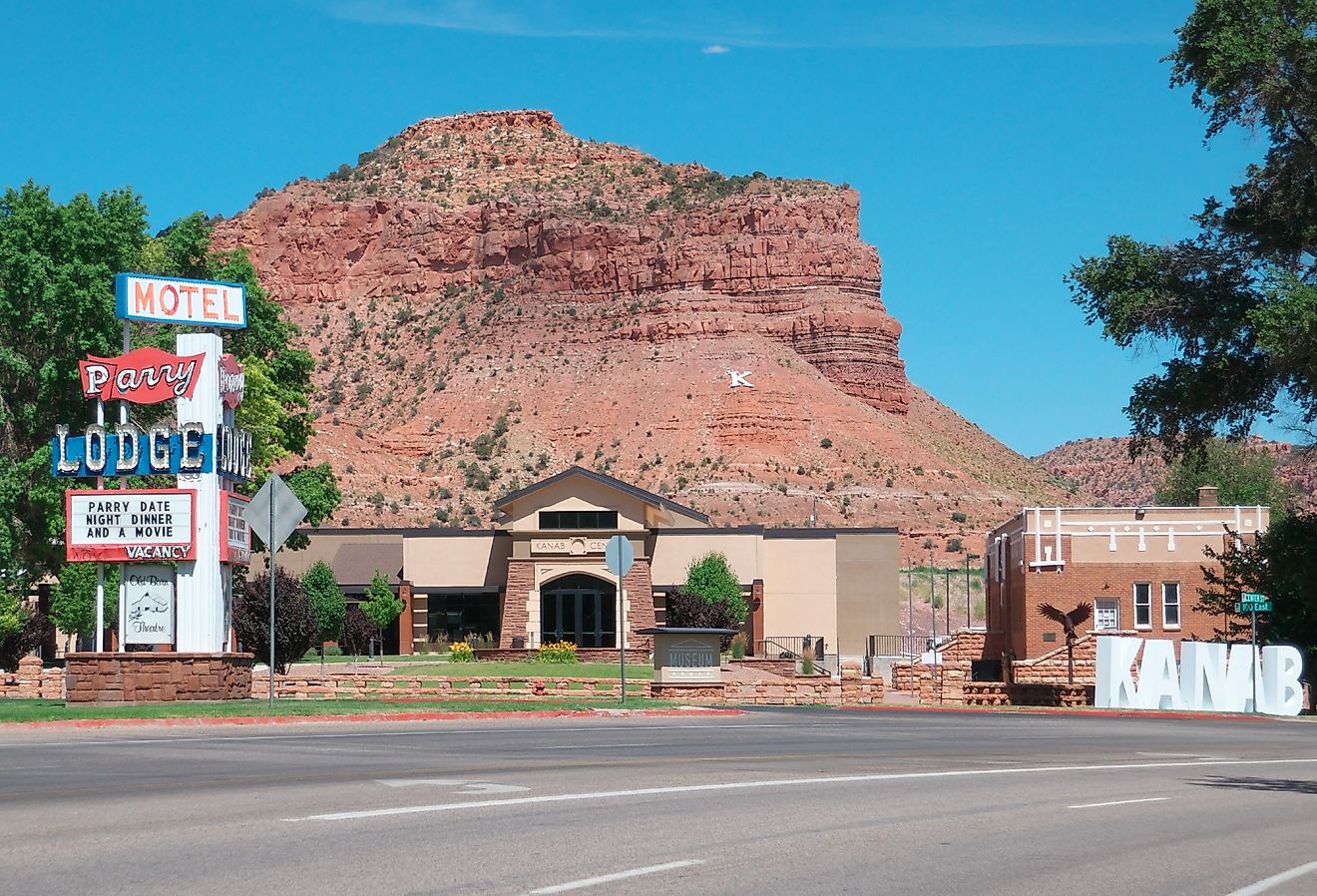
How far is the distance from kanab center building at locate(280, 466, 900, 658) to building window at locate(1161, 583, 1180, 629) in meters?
17.3

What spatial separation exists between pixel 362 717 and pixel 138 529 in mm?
7505

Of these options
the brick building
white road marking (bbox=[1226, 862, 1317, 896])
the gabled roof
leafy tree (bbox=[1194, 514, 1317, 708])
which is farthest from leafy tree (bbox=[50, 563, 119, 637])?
white road marking (bbox=[1226, 862, 1317, 896])

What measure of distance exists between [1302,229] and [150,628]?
22890mm

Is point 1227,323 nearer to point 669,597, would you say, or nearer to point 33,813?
point 33,813

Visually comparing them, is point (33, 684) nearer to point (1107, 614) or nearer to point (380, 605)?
point (380, 605)

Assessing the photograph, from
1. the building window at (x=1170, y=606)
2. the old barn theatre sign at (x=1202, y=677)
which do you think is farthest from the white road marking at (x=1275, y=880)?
the building window at (x=1170, y=606)

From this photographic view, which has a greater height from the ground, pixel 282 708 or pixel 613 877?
pixel 613 877

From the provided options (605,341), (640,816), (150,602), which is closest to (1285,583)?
(150,602)

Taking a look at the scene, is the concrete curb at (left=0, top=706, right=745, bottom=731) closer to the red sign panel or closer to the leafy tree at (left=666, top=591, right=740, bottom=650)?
the red sign panel

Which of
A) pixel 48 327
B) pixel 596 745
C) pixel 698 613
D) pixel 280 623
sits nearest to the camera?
pixel 596 745

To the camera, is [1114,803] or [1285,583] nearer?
[1114,803]

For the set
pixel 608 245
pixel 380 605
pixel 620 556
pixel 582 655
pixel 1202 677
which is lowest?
pixel 582 655

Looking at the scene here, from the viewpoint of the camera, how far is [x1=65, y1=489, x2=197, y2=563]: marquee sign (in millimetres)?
29234

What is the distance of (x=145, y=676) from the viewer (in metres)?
28.6
